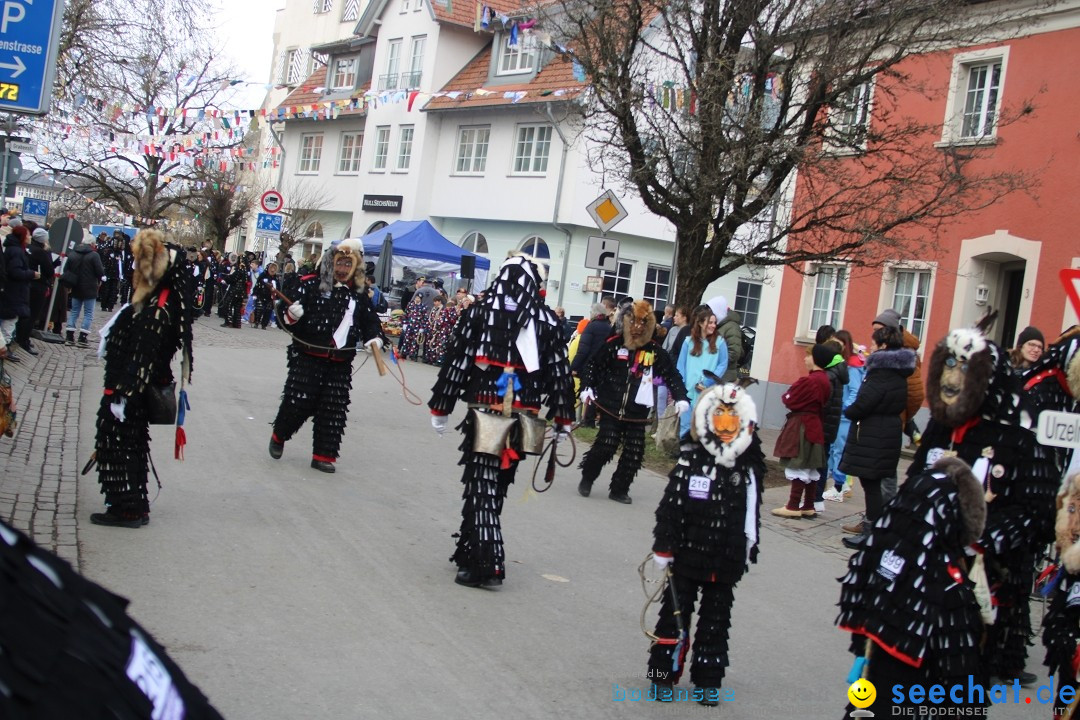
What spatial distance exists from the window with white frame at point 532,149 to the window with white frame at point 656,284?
4511 mm

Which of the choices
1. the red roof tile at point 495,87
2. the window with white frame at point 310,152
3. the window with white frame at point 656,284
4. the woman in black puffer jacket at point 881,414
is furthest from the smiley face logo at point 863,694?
the window with white frame at point 310,152

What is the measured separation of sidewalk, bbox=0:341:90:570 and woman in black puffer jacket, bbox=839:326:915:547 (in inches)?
243

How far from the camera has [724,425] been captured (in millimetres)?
5473

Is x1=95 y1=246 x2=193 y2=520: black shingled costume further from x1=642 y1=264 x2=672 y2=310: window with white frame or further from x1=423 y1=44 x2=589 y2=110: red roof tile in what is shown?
x1=642 y1=264 x2=672 y2=310: window with white frame

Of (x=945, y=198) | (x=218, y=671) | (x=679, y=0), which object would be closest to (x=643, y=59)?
(x=679, y=0)

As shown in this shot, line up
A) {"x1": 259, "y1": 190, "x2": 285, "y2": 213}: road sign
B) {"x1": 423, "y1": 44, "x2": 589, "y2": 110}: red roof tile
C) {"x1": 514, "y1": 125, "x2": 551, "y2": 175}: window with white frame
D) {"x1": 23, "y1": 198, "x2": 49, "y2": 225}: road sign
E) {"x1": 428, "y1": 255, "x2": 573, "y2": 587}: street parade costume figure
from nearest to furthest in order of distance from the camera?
{"x1": 428, "y1": 255, "x2": 573, "y2": 587}: street parade costume figure
{"x1": 259, "y1": 190, "x2": 285, "y2": 213}: road sign
{"x1": 23, "y1": 198, "x2": 49, "y2": 225}: road sign
{"x1": 423, "y1": 44, "x2": 589, "y2": 110}: red roof tile
{"x1": 514, "y1": 125, "x2": 551, "y2": 175}: window with white frame

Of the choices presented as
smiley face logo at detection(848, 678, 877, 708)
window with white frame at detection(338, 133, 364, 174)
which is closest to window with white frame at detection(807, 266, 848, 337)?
smiley face logo at detection(848, 678, 877, 708)

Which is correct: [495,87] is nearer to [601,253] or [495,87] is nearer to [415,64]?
[415,64]

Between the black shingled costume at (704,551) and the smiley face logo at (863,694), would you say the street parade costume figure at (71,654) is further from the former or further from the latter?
the black shingled costume at (704,551)

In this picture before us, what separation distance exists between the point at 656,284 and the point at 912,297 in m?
15.9

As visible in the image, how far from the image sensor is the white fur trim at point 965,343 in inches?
216

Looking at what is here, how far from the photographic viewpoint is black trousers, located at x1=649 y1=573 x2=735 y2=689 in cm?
546

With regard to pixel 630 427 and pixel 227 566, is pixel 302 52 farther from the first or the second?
pixel 227 566

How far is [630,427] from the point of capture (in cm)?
1102
